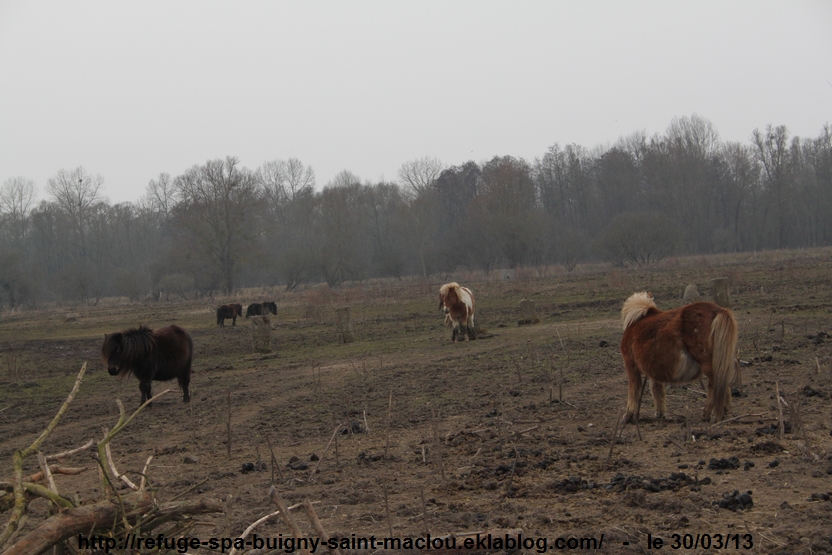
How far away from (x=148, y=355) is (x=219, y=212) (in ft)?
160

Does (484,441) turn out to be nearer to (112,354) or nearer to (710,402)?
(710,402)

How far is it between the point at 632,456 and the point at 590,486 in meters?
1.04

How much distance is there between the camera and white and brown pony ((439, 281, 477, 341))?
1659 cm

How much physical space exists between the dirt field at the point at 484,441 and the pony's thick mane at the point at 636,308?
106cm

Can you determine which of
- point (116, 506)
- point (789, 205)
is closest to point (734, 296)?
point (116, 506)

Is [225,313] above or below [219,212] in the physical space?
below

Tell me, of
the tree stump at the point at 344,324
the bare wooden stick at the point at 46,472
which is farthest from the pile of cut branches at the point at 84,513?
the tree stump at the point at 344,324

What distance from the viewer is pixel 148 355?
1068 centimetres

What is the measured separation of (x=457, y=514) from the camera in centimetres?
441

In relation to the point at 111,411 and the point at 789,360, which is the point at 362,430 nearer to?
the point at 111,411

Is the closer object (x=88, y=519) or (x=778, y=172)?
(x=88, y=519)

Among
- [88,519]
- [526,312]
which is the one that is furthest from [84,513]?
[526,312]

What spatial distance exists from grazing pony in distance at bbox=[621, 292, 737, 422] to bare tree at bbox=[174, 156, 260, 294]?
52.2m

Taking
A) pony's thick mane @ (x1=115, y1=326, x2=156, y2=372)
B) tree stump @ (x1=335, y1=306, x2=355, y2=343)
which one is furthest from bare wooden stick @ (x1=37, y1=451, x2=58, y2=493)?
tree stump @ (x1=335, y1=306, x2=355, y2=343)
